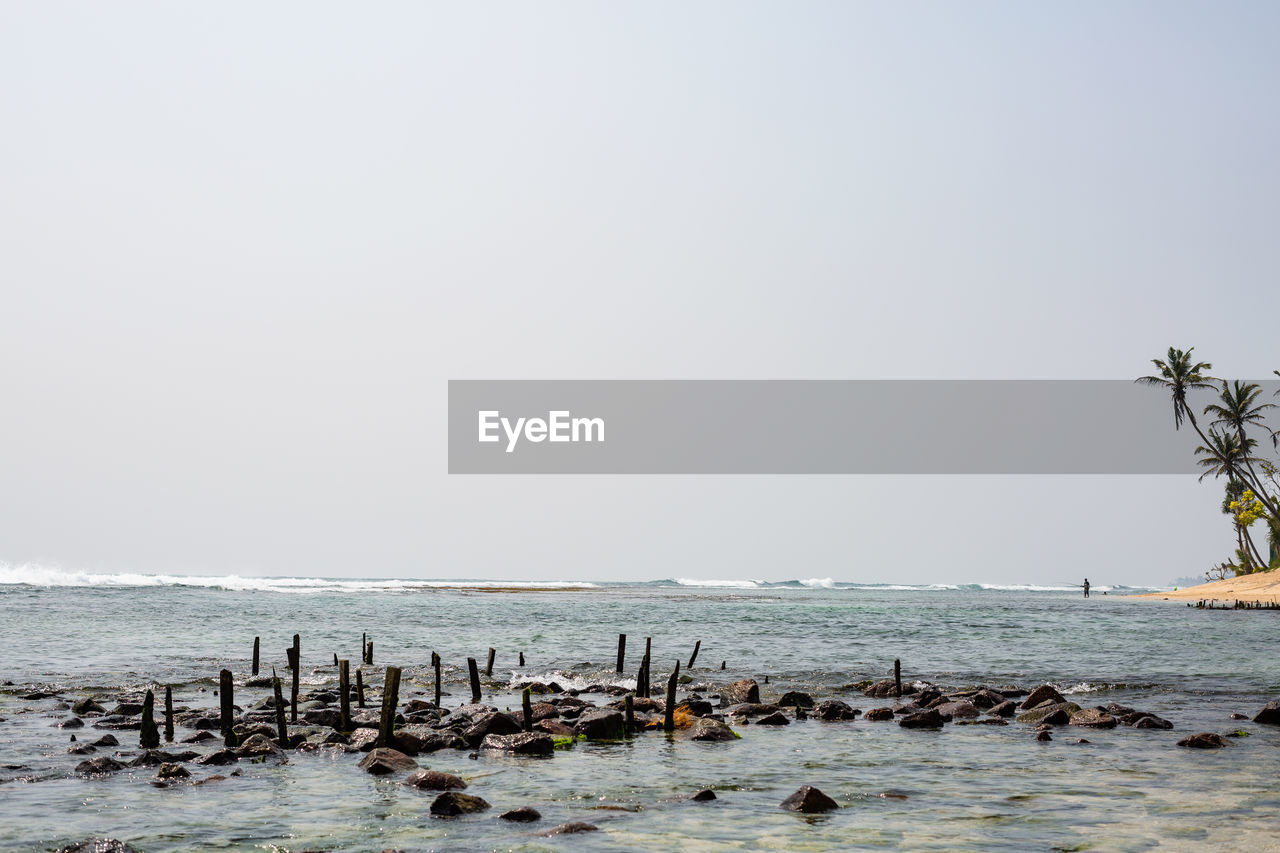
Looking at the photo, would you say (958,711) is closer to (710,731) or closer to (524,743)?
(710,731)

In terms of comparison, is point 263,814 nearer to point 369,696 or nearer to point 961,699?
point 369,696

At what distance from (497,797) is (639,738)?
6.63 m

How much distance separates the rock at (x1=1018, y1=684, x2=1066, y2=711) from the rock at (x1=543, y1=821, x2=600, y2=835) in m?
16.3

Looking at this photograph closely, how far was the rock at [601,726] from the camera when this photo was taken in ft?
72.7

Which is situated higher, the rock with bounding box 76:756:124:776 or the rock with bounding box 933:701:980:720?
the rock with bounding box 76:756:124:776

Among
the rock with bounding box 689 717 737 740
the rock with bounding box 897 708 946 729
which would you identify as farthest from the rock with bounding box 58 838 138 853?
the rock with bounding box 897 708 946 729

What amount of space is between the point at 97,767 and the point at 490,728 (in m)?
7.14

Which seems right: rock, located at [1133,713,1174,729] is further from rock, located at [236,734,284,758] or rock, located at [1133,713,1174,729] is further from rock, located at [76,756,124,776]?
rock, located at [76,756,124,776]

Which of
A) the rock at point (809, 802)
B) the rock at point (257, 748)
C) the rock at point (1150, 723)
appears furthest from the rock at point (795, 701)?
the rock at point (257, 748)

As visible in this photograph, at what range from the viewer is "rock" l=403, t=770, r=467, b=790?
55.3ft

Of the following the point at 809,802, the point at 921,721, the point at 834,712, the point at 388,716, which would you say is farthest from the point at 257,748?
the point at 921,721

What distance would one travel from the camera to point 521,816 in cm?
1492

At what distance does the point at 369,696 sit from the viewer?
96.7 ft

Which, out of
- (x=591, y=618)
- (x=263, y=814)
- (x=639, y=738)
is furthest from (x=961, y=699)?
(x=591, y=618)
